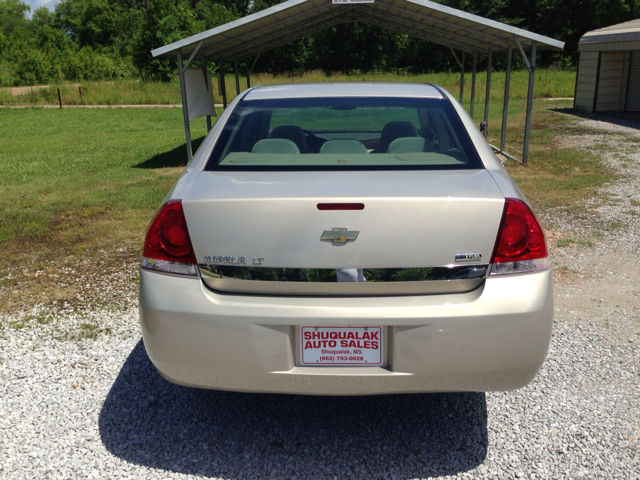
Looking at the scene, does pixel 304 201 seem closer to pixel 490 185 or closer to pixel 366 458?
pixel 490 185

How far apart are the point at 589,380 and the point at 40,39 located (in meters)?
77.4

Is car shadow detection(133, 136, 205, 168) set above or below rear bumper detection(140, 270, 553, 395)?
below

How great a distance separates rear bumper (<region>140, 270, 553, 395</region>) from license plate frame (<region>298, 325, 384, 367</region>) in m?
0.03

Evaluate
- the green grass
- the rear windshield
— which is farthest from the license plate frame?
the green grass

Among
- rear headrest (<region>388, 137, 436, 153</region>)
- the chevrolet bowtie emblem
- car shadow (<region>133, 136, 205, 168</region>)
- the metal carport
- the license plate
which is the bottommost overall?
car shadow (<region>133, 136, 205, 168</region>)

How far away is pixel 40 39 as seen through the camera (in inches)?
2653

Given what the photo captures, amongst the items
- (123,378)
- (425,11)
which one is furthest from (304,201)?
(425,11)

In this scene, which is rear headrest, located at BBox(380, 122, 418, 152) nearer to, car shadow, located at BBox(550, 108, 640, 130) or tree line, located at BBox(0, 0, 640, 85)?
car shadow, located at BBox(550, 108, 640, 130)

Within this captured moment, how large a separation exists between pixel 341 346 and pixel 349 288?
0.76 feet

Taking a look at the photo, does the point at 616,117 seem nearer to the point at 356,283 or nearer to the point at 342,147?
the point at 342,147

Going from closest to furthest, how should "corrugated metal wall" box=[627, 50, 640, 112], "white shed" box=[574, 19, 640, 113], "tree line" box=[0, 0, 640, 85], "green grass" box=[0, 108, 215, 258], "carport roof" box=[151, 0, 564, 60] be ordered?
"green grass" box=[0, 108, 215, 258] < "carport roof" box=[151, 0, 564, 60] < "white shed" box=[574, 19, 640, 113] < "corrugated metal wall" box=[627, 50, 640, 112] < "tree line" box=[0, 0, 640, 85]

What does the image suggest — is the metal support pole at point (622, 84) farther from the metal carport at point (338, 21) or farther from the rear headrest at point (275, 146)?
the rear headrest at point (275, 146)

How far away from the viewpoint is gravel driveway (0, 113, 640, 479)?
2.46m

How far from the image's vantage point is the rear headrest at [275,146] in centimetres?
298
